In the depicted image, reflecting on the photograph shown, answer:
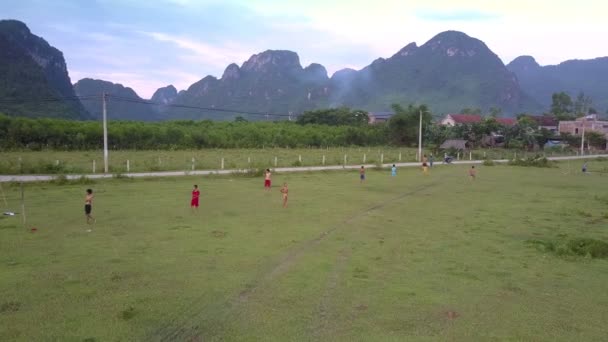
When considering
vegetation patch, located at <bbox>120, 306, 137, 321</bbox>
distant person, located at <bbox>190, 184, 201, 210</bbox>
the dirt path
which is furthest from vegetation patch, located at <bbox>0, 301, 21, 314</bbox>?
distant person, located at <bbox>190, 184, 201, 210</bbox>

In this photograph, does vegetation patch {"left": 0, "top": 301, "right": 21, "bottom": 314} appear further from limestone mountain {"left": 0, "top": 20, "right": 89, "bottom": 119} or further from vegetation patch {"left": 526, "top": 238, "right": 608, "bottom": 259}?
limestone mountain {"left": 0, "top": 20, "right": 89, "bottom": 119}

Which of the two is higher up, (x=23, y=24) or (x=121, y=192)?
(x=23, y=24)

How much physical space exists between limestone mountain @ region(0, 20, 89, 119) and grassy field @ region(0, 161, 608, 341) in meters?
103

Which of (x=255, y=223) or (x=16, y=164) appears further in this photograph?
(x=16, y=164)

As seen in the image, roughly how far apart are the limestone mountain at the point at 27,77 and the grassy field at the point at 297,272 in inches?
4062

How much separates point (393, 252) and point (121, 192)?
650 inches

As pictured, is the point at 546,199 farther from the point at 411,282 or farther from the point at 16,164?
the point at 16,164

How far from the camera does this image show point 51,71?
164m

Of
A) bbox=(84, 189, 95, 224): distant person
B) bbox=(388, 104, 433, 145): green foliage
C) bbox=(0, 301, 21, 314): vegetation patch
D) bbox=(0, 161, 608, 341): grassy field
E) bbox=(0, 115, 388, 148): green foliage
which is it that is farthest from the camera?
bbox=(388, 104, 433, 145): green foliage

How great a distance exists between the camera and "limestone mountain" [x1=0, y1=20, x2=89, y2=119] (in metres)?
111

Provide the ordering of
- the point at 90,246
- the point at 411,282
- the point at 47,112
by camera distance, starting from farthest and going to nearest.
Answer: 1. the point at 47,112
2. the point at 90,246
3. the point at 411,282

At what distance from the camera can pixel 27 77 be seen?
405ft

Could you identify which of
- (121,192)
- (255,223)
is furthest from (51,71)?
(255,223)

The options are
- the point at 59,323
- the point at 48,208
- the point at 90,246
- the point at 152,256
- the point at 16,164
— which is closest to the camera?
the point at 59,323
